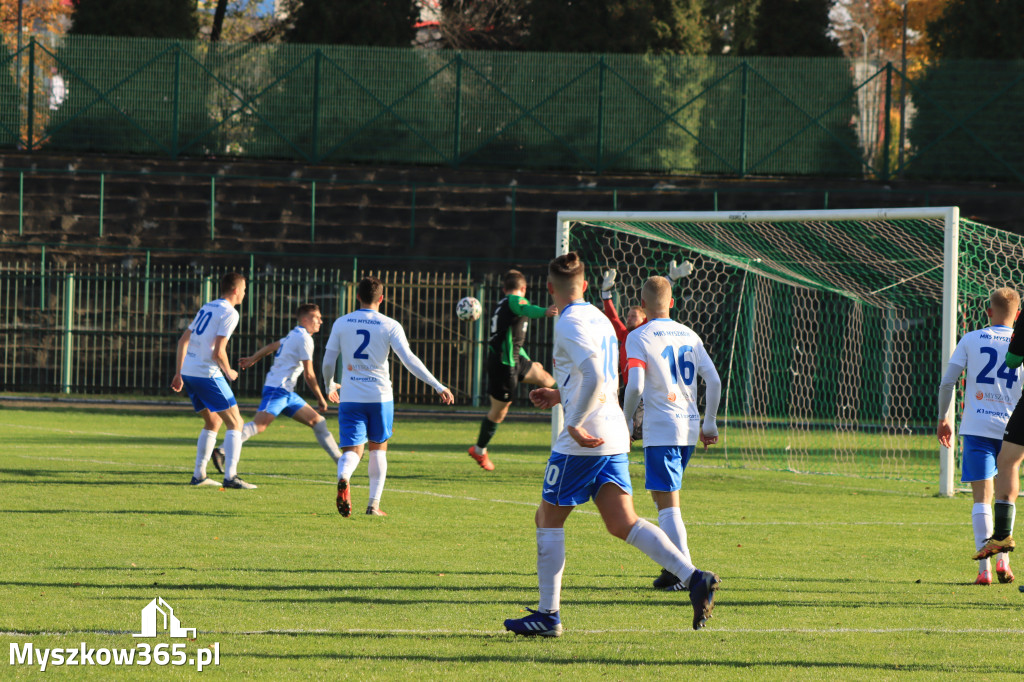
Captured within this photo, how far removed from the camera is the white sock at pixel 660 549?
5715 millimetres

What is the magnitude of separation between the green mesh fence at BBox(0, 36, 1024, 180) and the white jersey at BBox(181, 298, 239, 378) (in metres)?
17.0

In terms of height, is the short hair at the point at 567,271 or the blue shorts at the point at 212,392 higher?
the short hair at the point at 567,271

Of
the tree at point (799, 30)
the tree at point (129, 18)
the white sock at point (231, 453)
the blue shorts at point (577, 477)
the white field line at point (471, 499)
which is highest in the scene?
the tree at point (799, 30)

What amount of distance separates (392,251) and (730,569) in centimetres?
1821

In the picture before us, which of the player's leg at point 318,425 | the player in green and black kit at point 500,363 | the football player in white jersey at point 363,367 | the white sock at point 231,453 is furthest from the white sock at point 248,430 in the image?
the football player in white jersey at point 363,367

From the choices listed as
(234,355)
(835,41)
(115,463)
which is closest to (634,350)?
(115,463)

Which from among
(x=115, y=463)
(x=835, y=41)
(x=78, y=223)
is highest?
(x=835, y=41)

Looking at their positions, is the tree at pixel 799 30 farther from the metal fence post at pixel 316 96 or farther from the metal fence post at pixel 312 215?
the metal fence post at pixel 312 215

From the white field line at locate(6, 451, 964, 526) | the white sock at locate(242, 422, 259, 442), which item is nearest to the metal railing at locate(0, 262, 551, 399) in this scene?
the white field line at locate(6, 451, 964, 526)

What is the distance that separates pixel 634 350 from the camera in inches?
287

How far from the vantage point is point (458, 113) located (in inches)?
A: 1088

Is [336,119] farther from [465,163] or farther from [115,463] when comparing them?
[115,463]

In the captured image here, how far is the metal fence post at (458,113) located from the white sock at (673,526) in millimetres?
21315

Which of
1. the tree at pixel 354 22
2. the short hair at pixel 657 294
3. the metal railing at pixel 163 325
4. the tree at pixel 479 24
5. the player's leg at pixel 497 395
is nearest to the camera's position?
the short hair at pixel 657 294
